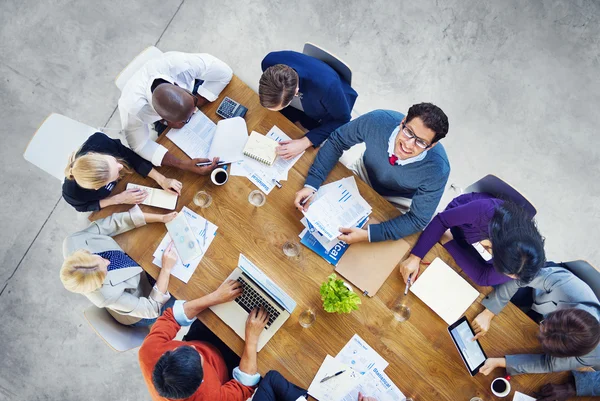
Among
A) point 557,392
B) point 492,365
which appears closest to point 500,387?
point 492,365

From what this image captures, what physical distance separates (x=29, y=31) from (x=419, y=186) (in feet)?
10.5

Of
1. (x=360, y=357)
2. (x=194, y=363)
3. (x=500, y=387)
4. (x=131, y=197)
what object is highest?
(x=500, y=387)

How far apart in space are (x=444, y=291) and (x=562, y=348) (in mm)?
530

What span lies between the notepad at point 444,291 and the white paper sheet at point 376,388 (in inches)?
15.8

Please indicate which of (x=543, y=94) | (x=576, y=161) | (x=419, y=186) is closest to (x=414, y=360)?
(x=419, y=186)

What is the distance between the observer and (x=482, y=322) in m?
2.04

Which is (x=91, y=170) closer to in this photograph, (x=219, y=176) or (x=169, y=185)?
(x=169, y=185)

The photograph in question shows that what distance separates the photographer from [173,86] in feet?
6.91

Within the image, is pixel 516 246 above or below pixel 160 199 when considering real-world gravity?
above

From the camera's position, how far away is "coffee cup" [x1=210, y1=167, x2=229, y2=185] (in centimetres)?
218

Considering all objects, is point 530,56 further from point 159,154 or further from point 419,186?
point 159,154

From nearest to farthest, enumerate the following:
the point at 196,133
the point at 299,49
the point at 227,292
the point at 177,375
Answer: the point at 177,375 < the point at 227,292 < the point at 196,133 < the point at 299,49

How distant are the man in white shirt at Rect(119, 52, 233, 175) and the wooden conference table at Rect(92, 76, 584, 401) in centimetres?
12

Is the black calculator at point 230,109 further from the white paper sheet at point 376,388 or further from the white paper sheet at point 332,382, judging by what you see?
the white paper sheet at point 376,388
